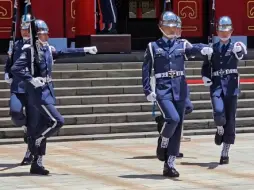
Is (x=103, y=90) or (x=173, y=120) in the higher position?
(x=173, y=120)

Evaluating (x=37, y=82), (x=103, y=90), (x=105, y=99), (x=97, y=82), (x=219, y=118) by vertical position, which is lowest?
(x=105, y=99)

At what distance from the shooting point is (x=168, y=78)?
422 inches

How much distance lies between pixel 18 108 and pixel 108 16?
9.01 metres

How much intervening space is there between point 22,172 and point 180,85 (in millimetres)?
2418

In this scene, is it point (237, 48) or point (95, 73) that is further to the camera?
point (95, 73)

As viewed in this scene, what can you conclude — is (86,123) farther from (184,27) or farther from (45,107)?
(184,27)

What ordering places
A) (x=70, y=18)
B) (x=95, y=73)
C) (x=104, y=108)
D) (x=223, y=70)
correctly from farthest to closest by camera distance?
(x=70, y=18) < (x=95, y=73) < (x=104, y=108) < (x=223, y=70)

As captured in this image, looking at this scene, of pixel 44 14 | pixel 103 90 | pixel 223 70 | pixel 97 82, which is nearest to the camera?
pixel 223 70

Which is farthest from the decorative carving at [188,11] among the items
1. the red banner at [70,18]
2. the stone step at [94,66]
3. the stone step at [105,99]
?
the stone step at [105,99]

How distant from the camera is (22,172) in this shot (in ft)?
36.8

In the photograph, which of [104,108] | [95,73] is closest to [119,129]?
[104,108]

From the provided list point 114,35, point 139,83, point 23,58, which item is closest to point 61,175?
point 23,58

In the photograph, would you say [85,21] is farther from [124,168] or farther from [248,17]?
[124,168]

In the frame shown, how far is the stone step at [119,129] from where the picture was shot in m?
14.8
